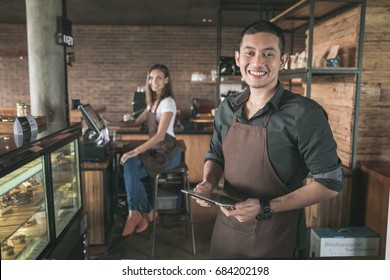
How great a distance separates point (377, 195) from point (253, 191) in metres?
1.25

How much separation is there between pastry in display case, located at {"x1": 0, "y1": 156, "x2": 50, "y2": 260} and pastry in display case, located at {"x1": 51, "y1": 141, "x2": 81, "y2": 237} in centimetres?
18

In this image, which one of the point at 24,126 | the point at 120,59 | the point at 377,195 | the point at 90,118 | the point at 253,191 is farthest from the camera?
the point at 120,59

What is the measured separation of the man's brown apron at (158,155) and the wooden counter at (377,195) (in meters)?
1.32

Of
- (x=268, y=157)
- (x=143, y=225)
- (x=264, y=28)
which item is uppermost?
(x=264, y=28)

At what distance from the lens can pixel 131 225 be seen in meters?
2.78

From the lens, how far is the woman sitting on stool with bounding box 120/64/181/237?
8.80 feet

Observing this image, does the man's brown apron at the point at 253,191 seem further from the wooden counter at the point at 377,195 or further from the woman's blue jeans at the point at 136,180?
the woman's blue jeans at the point at 136,180

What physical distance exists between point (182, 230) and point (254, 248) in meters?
1.84

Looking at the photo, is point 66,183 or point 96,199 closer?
point 66,183

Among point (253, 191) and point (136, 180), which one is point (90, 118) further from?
point (253, 191)

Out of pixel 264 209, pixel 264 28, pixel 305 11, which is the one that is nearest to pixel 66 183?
pixel 264 209

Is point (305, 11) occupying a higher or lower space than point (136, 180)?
higher
